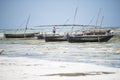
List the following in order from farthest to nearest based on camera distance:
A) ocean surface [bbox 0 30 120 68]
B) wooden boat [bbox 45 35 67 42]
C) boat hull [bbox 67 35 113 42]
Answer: wooden boat [bbox 45 35 67 42], boat hull [bbox 67 35 113 42], ocean surface [bbox 0 30 120 68]

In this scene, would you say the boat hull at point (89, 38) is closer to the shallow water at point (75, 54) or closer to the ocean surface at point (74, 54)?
the ocean surface at point (74, 54)

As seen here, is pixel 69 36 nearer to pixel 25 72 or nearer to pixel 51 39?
pixel 51 39

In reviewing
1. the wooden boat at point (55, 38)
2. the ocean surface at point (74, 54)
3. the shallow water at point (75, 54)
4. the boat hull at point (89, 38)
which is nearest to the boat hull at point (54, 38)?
the wooden boat at point (55, 38)

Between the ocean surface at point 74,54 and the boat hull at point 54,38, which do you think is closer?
the ocean surface at point 74,54

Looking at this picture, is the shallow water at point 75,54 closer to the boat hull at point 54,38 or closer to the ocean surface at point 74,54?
the ocean surface at point 74,54

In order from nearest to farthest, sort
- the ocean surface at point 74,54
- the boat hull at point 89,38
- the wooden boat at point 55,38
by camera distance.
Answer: the ocean surface at point 74,54, the boat hull at point 89,38, the wooden boat at point 55,38

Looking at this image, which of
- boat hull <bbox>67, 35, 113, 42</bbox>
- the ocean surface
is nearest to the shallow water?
the ocean surface

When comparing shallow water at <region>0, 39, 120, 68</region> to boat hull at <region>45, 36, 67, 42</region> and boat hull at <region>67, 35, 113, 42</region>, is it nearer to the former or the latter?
boat hull at <region>67, 35, 113, 42</region>

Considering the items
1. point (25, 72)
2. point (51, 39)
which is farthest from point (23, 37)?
point (25, 72)

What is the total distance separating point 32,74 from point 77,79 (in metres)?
2.24

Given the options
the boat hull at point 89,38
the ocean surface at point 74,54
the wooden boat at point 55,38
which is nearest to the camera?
the ocean surface at point 74,54

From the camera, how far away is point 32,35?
5978 cm

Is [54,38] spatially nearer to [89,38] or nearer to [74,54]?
[89,38]

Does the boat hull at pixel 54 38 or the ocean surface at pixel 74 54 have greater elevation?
the ocean surface at pixel 74 54
